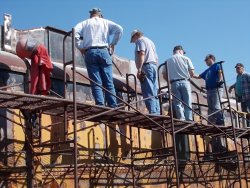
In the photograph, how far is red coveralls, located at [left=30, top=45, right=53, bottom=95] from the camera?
6.64 meters

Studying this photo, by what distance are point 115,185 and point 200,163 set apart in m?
2.95

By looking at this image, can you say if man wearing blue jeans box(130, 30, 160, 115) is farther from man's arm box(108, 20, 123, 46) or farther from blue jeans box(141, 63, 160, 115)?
man's arm box(108, 20, 123, 46)

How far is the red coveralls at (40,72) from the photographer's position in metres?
6.64

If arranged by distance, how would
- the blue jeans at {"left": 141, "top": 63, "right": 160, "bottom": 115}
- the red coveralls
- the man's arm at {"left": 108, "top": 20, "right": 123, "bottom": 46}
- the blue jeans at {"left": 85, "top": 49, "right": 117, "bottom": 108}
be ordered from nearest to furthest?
the red coveralls, the blue jeans at {"left": 85, "top": 49, "right": 117, "bottom": 108}, the man's arm at {"left": 108, "top": 20, "right": 123, "bottom": 46}, the blue jeans at {"left": 141, "top": 63, "right": 160, "bottom": 115}

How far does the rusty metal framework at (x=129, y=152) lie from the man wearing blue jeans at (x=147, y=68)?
11.1 inches

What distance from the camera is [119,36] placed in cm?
809

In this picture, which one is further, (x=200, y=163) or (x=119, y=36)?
(x=200, y=163)

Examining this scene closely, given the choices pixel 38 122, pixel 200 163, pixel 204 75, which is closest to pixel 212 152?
pixel 200 163

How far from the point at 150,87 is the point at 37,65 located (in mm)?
2606

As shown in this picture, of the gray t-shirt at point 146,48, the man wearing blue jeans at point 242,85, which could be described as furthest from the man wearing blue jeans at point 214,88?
the gray t-shirt at point 146,48

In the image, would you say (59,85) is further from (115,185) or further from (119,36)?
(115,185)

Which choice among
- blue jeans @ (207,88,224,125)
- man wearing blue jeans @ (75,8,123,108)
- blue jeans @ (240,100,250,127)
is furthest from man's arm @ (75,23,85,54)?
blue jeans @ (240,100,250,127)

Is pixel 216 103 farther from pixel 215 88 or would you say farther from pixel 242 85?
pixel 242 85

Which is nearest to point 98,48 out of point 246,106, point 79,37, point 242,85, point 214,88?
point 79,37
